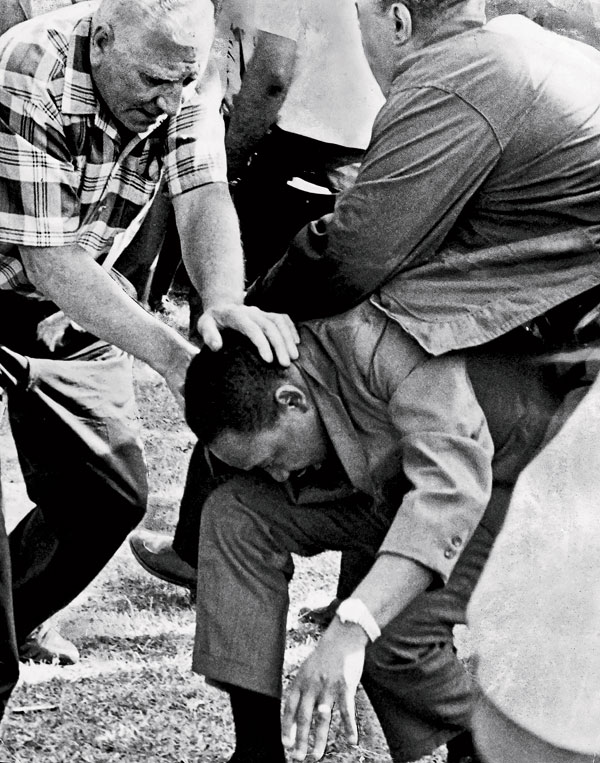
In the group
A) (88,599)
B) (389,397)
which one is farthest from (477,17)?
(88,599)

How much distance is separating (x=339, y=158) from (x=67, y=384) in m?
1.17

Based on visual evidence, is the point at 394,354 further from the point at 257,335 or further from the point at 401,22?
the point at 401,22

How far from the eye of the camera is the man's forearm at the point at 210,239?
120 inches

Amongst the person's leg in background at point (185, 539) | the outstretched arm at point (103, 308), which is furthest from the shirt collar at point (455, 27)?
the person's leg in background at point (185, 539)

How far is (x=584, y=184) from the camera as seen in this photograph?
251 centimetres

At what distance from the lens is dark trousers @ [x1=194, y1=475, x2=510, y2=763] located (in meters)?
2.65

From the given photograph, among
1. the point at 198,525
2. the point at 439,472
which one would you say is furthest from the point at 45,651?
the point at 439,472

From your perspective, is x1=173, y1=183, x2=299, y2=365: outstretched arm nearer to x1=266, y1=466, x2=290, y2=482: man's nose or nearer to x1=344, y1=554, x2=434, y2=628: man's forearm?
x1=266, y1=466, x2=290, y2=482: man's nose

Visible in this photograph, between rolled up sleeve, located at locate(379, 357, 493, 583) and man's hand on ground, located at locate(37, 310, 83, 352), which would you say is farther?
man's hand on ground, located at locate(37, 310, 83, 352)

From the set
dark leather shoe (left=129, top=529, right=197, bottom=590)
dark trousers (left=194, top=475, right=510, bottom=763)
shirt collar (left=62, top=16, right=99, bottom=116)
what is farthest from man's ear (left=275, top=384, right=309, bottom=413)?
dark leather shoe (left=129, top=529, right=197, bottom=590)

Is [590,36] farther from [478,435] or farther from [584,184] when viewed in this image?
[478,435]

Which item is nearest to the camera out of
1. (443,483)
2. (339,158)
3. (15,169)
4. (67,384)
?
(443,483)

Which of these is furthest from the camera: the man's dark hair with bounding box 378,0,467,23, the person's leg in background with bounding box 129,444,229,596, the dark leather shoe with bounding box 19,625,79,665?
the dark leather shoe with bounding box 19,625,79,665

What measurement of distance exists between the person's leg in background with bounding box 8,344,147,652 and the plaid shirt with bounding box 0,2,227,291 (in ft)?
1.15
